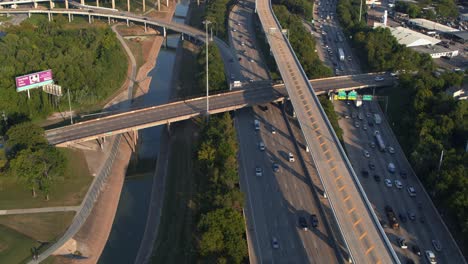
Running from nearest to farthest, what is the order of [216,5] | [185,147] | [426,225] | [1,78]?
[426,225], [185,147], [1,78], [216,5]

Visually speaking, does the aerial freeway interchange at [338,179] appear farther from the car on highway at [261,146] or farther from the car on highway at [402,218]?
the car on highway at [402,218]

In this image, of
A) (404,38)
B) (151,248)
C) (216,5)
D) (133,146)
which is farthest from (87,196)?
(216,5)

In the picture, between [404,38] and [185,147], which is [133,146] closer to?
[185,147]

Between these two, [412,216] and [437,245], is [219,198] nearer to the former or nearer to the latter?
[412,216]

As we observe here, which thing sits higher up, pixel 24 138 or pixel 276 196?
pixel 24 138

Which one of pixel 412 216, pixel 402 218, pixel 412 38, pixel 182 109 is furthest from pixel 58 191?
pixel 412 38

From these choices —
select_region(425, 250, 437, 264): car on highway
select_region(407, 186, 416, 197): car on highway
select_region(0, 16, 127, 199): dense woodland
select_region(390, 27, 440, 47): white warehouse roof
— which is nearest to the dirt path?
select_region(0, 16, 127, 199): dense woodland

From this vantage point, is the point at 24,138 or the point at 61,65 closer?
the point at 24,138
